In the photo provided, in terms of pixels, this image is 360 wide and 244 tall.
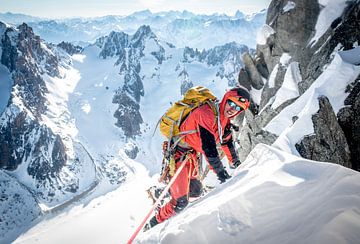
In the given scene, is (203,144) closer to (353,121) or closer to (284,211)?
(284,211)

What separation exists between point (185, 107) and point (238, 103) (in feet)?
4.34

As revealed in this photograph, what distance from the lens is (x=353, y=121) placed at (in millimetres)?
6898

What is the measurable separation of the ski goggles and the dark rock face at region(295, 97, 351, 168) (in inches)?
69.9

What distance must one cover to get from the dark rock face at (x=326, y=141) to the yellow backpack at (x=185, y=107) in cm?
257

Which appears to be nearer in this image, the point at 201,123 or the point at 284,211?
the point at 284,211

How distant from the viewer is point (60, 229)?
113 m

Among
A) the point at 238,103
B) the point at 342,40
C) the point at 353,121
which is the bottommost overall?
the point at 353,121

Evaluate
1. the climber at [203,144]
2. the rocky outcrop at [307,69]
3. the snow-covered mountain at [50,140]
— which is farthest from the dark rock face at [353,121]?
the snow-covered mountain at [50,140]

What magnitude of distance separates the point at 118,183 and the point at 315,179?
151m

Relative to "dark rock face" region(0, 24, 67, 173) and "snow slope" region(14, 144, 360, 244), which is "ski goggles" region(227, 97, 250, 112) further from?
"dark rock face" region(0, 24, 67, 173)

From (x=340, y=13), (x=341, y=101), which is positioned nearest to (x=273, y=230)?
(x=341, y=101)

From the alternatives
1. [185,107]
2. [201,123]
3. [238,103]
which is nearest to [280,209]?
[201,123]

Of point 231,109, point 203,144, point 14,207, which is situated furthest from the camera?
point 14,207

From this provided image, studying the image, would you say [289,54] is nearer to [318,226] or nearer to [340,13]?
[340,13]
